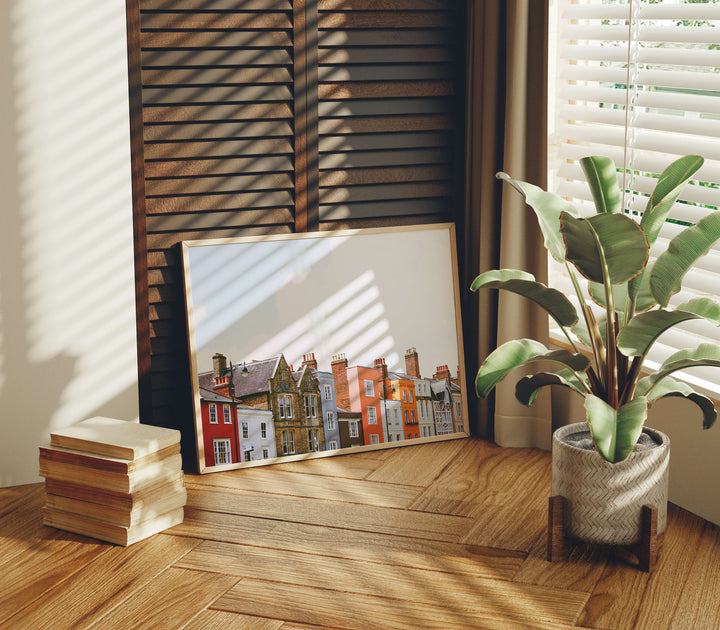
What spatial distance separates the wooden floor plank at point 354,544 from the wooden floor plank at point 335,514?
0.03 m

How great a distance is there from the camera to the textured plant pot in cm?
193

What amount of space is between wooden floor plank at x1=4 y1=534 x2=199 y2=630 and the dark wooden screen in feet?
1.82

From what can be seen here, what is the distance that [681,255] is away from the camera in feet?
5.98

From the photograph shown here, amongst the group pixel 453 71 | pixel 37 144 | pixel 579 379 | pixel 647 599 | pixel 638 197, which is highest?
pixel 453 71

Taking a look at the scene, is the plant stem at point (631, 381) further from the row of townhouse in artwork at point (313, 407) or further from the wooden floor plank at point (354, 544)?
the row of townhouse in artwork at point (313, 407)

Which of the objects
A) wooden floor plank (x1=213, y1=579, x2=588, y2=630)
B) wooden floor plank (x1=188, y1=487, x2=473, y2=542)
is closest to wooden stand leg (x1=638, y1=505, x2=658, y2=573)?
wooden floor plank (x1=213, y1=579, x2=588, y2=630)

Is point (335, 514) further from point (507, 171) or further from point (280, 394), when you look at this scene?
point (507, 171)

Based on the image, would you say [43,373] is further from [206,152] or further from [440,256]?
[440,256]

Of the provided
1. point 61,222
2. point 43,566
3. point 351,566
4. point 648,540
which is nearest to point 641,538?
point 648,540

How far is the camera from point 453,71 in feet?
8.92

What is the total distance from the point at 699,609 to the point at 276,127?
164 centimetres

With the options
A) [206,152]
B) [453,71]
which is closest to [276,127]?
[206,152]

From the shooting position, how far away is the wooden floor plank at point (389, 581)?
1.83 meters

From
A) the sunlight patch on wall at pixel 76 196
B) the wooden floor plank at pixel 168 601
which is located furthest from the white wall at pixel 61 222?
the wooden floor plank at pixel 168 601
